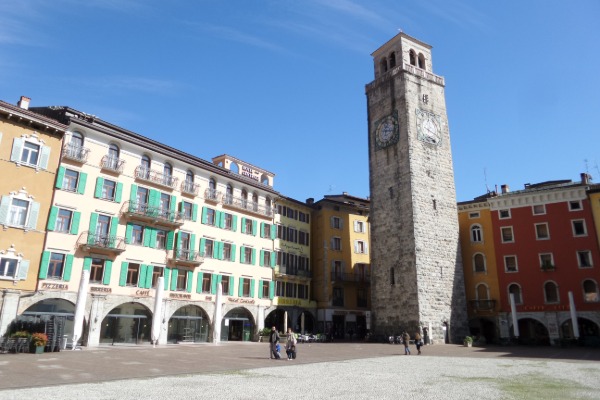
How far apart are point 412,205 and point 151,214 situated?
21011 mm

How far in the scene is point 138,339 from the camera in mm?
30359

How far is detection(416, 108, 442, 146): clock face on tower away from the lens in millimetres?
41156

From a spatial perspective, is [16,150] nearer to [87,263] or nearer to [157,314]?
[87,263]

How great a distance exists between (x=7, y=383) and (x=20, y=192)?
16.8m

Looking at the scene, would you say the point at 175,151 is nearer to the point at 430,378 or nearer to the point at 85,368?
the point at 85,368

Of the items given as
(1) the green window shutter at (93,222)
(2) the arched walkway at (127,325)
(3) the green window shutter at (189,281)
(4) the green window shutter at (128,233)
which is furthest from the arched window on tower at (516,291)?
(1) the green window shutter at (93,222)

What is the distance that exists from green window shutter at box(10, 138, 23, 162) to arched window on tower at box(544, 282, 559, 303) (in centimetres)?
3947

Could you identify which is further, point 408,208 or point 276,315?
point 276,315

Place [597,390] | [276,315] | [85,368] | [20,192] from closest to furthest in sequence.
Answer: [597,390] → [85,368] → [20,192] → [276,315]

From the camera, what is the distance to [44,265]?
25828 millimetres

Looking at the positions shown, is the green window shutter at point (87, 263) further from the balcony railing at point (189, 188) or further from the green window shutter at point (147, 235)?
the balcony railing at point (189, 188)

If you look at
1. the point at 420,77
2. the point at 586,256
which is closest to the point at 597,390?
the point at 586,256

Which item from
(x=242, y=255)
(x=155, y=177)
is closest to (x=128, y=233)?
(x=155, y=177)

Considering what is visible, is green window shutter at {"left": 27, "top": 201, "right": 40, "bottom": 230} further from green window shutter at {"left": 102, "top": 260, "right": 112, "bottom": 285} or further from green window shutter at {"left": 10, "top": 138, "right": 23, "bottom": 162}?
green window shutter at {"left": 102, "top": 260, "right": 112, "bottom": 285}
